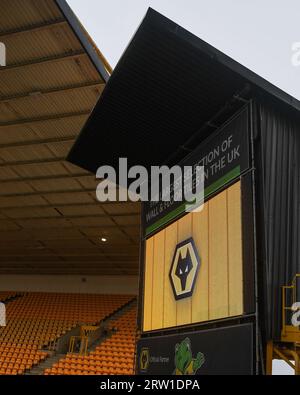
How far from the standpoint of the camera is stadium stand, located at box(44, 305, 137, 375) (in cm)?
1688

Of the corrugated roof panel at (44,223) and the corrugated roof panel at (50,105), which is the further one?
the corrugated roof panel at (44,223)

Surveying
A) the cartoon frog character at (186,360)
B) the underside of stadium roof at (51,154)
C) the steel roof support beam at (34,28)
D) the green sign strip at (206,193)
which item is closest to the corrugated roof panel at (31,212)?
the underside of stadium roof at (51,154)

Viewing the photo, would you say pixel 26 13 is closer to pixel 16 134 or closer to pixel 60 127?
pixel 60 127

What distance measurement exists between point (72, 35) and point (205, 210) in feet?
20.5

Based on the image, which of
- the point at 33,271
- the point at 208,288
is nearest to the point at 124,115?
the point at 208,288

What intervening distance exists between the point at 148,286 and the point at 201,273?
2.16 meters

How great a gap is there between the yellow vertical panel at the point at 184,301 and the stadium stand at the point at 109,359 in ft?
31.7

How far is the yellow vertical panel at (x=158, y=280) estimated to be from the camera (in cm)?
828

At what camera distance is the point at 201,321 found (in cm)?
682

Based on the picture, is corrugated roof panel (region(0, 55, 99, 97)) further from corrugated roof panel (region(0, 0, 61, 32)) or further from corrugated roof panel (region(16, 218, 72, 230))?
corrugated roof panel (region(16, 218, 72, 230))

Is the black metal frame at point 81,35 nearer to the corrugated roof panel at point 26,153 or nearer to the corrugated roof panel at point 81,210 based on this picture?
the corrugated roof panel at point 26,153

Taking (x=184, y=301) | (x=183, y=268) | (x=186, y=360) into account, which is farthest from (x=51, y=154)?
(x=186, y=360)

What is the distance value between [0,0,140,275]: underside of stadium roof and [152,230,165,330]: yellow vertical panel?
5401 millimetres

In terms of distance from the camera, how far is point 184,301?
745cm
